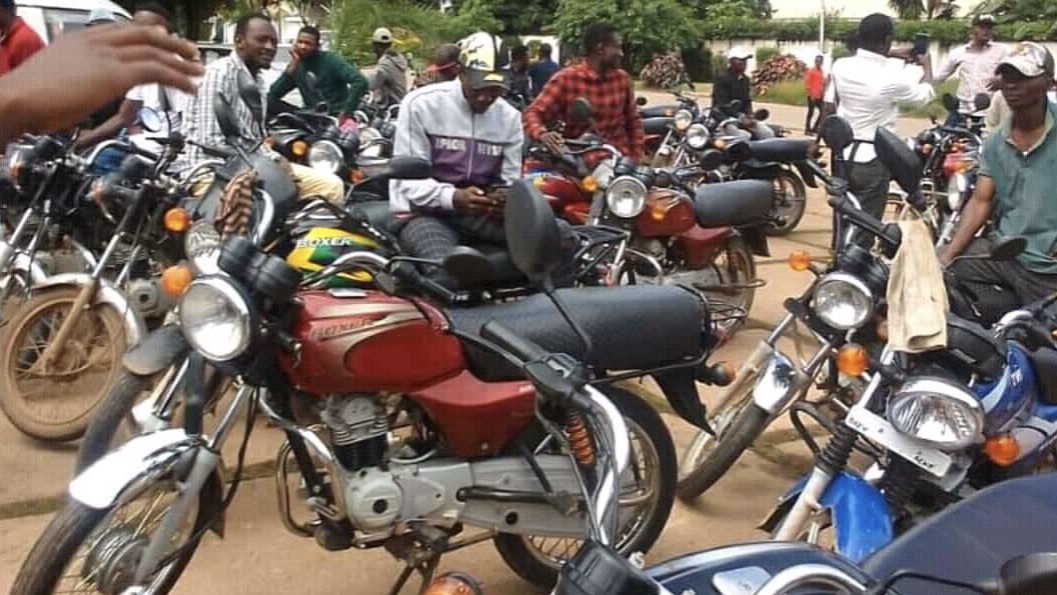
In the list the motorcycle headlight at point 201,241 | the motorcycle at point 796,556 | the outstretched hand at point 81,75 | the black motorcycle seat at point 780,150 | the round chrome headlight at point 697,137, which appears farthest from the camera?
the round chrome headlight at point 697,137

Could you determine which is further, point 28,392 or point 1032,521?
point 28,392

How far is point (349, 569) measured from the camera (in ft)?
11.5

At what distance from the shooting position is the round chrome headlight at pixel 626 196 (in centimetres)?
555

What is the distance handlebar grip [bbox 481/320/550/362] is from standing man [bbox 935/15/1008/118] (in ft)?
29.0

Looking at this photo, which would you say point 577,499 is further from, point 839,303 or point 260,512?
point 260,512

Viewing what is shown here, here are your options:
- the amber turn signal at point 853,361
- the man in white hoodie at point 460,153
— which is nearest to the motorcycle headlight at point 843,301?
the amber turn signal at point 853,361

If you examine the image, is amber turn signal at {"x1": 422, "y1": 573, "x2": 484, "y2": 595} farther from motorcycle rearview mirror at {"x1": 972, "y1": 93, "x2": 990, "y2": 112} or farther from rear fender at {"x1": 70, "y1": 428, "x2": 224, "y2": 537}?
motorcycle rearview mirror at {"x1": 972, "y1": 93, "x2": 990, "y2": 112}

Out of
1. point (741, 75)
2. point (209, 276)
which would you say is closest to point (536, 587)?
point (209, 276)

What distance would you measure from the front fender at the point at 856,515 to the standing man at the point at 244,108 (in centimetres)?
207

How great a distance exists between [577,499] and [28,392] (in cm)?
250

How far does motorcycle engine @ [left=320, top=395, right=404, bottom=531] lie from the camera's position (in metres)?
2.82

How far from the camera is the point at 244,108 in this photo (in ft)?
17.3

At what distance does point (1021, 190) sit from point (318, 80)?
5.40 meters

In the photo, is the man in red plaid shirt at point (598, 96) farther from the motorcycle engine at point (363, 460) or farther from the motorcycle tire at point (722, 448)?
the motorcycle engine at point (363, 460)
